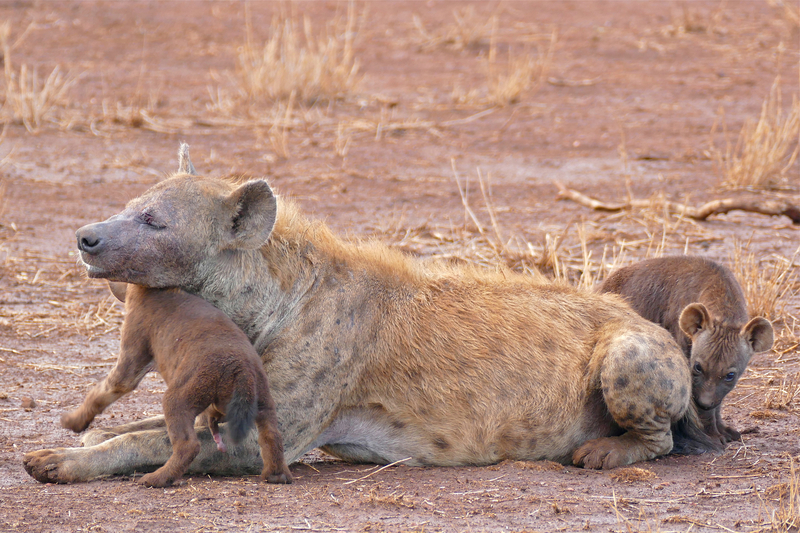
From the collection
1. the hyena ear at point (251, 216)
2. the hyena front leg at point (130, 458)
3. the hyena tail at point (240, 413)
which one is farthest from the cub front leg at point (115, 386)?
the hyena ear at point (251, 216)

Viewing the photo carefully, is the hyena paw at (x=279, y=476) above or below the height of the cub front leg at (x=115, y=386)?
below

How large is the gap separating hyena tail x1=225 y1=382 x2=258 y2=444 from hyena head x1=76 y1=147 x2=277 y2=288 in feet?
2.36

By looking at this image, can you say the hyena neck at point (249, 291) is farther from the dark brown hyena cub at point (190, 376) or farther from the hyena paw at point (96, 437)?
the hyena paw at point (96, 437)

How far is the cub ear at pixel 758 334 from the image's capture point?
5.00m

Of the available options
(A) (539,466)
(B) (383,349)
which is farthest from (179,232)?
(A) (539,466)

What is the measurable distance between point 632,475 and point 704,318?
0.99 metres

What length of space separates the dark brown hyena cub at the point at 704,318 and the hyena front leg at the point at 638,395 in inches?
9.6

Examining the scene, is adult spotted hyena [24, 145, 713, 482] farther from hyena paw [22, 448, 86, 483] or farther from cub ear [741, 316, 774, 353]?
cub ear [741, 316, 774, 353]

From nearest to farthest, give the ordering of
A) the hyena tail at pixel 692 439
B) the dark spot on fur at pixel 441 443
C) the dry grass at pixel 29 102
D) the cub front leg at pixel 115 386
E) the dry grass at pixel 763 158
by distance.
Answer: the cub front leg at pixel 115 386, the dark spot on fur at pixel 441 443, the hyena tail at pixel 692 439, the dry grass at pixel 763 158, the dry grass at pixel 29 102

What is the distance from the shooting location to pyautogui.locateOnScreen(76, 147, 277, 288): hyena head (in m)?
4.34

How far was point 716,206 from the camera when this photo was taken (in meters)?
8.36

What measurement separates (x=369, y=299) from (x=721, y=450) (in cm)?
179

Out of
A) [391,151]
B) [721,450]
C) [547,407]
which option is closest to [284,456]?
[547,407]

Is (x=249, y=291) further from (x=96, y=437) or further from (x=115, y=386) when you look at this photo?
(x=96, y=437)
